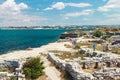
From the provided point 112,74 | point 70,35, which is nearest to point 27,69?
point 112,74

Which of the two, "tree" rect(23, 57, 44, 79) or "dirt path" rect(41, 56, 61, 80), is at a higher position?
"tree" rect(23, 57, 44, 79)

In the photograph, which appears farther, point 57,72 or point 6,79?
point 57,72

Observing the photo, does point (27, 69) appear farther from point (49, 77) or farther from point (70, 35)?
point (70, 35)

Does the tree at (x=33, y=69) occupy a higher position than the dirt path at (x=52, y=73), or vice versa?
the tree at (x=33, y=69)

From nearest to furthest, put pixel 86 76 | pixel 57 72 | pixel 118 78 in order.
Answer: pixel 86 76
pixel 118 78
pixel 57 72

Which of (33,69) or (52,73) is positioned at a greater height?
(33,69)

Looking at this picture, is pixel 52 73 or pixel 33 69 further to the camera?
pixel 52 73

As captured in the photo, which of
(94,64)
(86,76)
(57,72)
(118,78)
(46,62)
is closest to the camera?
(86,76)
